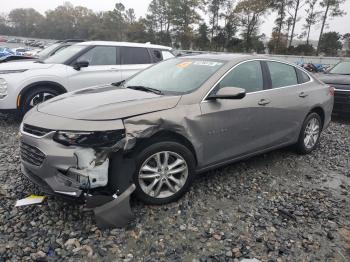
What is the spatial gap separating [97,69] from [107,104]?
4.07 m

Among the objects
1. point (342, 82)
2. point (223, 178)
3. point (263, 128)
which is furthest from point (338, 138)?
point (223, 178)

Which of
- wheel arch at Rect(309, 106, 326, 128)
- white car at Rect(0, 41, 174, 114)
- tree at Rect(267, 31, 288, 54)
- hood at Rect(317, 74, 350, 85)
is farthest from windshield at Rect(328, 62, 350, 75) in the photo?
tree at Rect(267, 31, 288, 54)

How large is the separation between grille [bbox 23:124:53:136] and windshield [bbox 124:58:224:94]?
138 centimetres

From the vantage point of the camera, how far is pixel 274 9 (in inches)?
1854

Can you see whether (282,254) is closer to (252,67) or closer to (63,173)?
(63,173)

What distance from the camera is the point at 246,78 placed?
4141 mm

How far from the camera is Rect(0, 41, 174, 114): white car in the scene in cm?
616

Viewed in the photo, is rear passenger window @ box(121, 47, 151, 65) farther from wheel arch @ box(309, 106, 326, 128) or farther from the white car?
wheel arch @ box(309, 106, 326, 128)

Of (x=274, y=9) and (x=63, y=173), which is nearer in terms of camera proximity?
(x=63, y=173)

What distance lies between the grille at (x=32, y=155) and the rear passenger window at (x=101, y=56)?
4.14 meters

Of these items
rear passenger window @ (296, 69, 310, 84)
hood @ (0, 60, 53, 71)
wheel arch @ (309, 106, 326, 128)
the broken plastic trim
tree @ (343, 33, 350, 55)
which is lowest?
the broken plastic trim

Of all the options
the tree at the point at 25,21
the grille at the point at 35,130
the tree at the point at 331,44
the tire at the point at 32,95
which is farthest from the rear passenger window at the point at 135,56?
the tree at the point at 25,21

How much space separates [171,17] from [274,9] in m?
19.2

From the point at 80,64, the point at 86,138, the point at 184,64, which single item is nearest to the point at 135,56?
the point at 80,64
